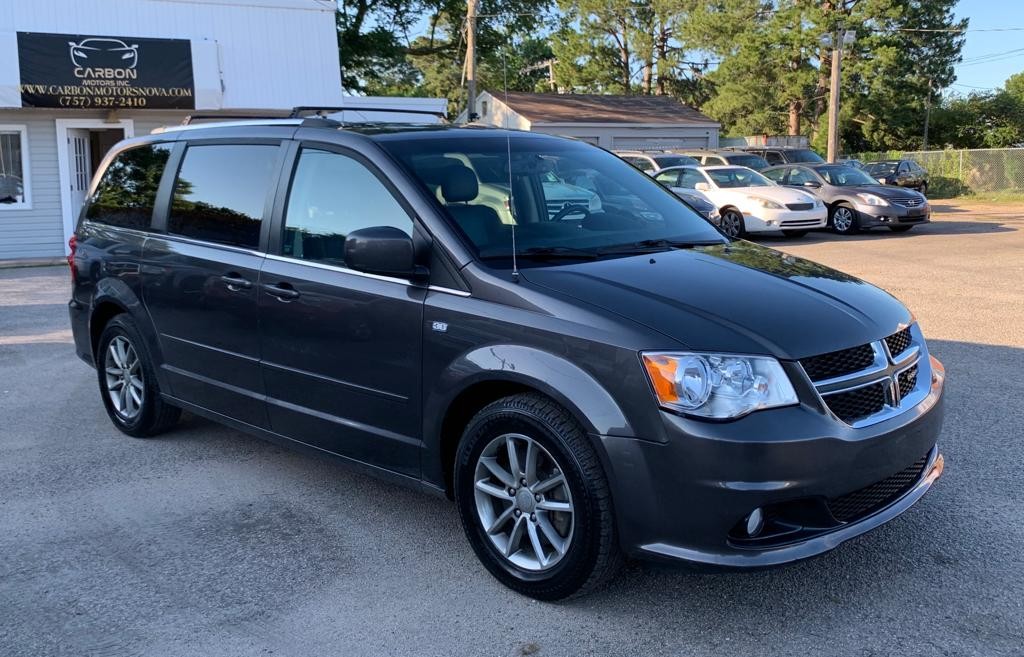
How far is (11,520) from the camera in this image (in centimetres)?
448

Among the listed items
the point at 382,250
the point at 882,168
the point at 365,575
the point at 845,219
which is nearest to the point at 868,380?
the point at 382,250

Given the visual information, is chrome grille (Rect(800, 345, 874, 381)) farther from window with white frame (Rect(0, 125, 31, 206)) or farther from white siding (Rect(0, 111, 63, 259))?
window with white frame (Rect(0, 125, 31, 206))

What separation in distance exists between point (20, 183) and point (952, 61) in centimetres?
Result: 4869

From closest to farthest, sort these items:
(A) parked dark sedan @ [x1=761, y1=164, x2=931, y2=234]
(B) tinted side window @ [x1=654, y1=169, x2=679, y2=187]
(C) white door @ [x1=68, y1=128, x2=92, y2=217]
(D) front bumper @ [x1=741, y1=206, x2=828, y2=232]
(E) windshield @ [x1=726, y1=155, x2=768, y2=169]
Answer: (C) white door @ [x1=68, y1=128, x2=92, y2=217]
(D) front bumper @ [x1=741, y1=206, x2=828, y2=232]
(A) parked dark sedan @ [x1=761, y1=164, x2=931, y2=234]
(B) tinted side window @ [x1=654, y1=169, x2=679, y2=187]
(E) windshield @ [x1=726, y1=155, x2=768, y2=169]

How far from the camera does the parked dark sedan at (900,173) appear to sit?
34.1m

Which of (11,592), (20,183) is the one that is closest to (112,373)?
(11,592)

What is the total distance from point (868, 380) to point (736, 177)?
653 inches

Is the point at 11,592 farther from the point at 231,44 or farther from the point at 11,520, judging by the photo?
the point at 231,44

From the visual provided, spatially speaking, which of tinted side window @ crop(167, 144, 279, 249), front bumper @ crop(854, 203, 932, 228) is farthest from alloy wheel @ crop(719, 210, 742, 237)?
tinted side window @ crop(167, 144, 279, 249)

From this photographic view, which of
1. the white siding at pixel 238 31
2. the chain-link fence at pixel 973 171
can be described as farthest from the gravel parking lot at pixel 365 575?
the chain-link fence at pixel 973 171

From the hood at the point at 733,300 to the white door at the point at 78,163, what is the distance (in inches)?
605

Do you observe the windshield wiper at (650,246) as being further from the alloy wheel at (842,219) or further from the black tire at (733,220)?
the alloy wheel at (842,219)

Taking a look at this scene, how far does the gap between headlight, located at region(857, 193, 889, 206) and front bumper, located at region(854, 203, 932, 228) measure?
0.07m

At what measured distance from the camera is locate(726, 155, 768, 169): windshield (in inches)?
901
